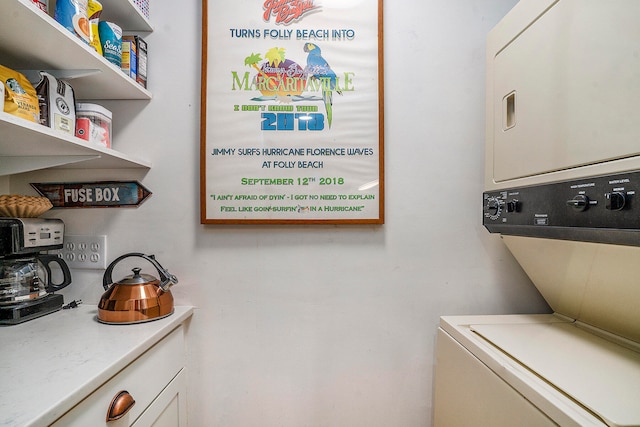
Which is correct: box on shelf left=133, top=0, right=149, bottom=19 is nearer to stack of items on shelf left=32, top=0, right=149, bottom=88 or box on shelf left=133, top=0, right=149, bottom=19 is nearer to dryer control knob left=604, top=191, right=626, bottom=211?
stack of items on shelf left=32, top=0, right=149, bottom=88

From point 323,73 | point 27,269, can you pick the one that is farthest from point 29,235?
point 323,73

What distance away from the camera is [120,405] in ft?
2.73

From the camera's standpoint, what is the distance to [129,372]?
0.91 meters

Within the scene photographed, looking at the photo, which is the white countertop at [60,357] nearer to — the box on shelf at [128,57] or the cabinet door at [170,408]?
the cabinet door at [170,408]

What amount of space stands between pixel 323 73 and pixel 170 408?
139cm

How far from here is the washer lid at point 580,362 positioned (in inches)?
25.6

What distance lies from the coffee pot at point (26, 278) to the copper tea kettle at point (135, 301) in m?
0.22

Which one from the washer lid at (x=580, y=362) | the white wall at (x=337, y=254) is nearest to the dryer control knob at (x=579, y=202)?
the washer lid at (x=580, y=362)

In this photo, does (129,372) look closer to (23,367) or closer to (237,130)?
(23,367)

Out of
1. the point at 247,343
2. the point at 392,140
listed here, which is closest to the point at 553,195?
the point at 392,140

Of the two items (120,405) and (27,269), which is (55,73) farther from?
(120,405)

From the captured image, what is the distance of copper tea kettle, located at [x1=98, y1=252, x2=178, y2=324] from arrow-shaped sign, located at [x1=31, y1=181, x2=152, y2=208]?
341 mm

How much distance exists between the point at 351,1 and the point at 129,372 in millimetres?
A: 1528

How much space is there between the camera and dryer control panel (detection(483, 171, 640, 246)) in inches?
27.0
